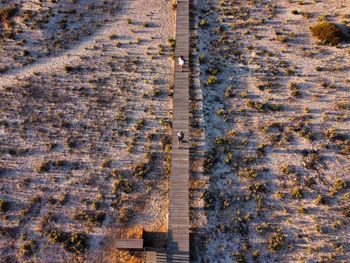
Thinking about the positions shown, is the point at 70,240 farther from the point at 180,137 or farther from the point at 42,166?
the point at 180,137

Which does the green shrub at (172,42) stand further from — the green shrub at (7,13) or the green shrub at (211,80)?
the green shrub at (7,13)

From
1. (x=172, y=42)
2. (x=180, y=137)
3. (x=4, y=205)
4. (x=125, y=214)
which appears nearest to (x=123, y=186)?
(x=125, y=214)

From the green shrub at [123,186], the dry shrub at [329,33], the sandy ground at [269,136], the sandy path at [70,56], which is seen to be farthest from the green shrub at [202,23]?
the green shrub at [123,186]

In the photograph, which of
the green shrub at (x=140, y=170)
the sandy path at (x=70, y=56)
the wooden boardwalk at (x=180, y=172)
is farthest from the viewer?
the sandy path at (x=70, y=56)

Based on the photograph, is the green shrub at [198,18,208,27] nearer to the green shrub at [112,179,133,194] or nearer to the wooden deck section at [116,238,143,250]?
the green shrub at [112,179,133,194]

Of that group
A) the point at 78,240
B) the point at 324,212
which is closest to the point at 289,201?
the point at 324,212
